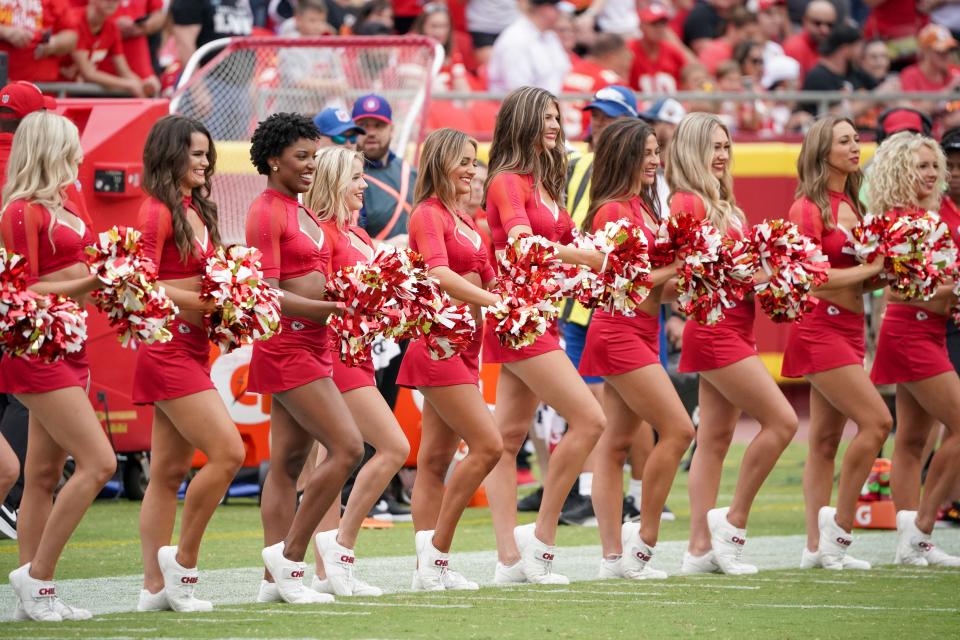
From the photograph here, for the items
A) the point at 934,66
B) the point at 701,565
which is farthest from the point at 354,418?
the point at 934,66

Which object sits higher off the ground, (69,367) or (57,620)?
(69,367)

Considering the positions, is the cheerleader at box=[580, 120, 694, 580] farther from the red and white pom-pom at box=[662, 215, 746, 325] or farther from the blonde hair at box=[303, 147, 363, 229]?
the blonde hair at box=[303, 147, 363, 229]

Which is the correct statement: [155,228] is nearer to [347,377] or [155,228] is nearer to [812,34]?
[347,377]

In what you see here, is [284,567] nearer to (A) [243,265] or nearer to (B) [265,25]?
(A) [243,265]

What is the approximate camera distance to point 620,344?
7.54 meters

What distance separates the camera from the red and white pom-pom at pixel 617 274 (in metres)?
7.20

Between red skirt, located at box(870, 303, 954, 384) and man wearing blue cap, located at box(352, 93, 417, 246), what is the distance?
9.28ft

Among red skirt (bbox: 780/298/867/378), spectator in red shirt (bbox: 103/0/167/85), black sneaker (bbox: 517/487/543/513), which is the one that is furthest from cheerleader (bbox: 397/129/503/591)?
spectator in red shirt (bbox: 103/0/167/85)

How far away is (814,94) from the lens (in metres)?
14.4

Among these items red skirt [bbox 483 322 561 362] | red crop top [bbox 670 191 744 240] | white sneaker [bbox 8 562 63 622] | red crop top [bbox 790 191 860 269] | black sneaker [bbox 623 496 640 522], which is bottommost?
black sneaker [bbox 623 496 640 522]

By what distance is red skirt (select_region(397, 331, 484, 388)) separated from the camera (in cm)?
705

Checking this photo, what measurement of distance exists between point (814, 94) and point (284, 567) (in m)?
8.91

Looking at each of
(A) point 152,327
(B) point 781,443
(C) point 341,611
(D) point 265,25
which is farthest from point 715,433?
(D) point 265,25

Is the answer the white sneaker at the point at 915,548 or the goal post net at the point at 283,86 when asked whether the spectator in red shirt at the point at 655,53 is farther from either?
the white sneaker at the point at 915,548
